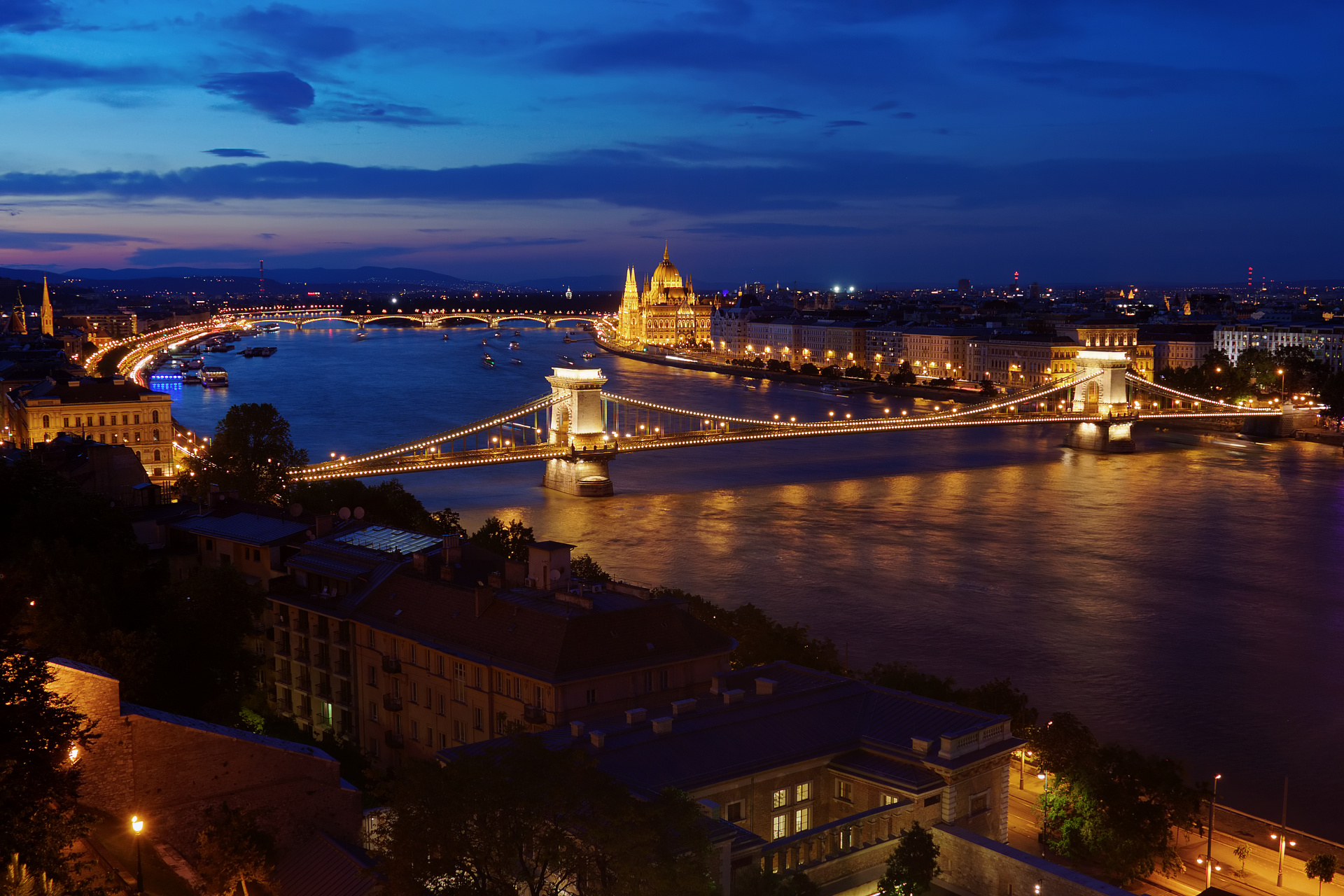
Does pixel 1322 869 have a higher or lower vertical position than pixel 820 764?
lower

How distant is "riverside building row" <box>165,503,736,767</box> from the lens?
7.50 m

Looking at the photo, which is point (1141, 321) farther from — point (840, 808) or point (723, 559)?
point (840, 808)

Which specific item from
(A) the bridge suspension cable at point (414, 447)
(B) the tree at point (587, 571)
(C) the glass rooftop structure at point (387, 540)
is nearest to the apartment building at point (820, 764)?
(C) the glass rooftop structure at point (387, 540)

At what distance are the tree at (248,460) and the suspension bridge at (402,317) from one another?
70.7 m

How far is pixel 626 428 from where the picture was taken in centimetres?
3078

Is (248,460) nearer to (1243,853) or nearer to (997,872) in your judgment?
(1243,853)

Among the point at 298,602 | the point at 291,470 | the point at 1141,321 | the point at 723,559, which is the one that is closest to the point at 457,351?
the point at 1141,321

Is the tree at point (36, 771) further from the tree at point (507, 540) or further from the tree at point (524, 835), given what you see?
the tree at point (507, 540)

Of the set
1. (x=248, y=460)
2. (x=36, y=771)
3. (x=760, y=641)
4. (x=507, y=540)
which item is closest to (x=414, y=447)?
(x=248, y=460)

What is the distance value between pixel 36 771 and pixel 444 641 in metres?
3.57

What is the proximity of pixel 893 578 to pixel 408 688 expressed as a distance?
8471mm

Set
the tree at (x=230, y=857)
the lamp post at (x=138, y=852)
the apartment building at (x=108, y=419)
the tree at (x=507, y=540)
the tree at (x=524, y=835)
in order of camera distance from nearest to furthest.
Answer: the tree at (x=524, y=835)
the lamp post at (x=138, y=852)
the tree at (x=230, y=857)
the tree at (x=507, y=540)
the apartment building at (x=108, y=419)

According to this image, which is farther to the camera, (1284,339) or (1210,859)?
(1284,339)

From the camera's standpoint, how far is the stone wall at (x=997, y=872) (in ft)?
18.1
